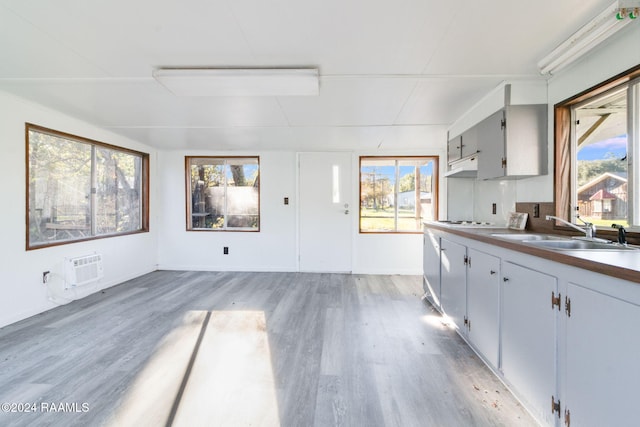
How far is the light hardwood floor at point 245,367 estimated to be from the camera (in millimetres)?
1513

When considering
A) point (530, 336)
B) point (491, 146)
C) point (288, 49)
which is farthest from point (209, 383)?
point (491, 146)

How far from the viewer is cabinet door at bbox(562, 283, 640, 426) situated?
0.95 m

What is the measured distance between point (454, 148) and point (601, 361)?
2.72 meters

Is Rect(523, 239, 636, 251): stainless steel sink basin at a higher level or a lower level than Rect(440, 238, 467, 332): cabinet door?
higher

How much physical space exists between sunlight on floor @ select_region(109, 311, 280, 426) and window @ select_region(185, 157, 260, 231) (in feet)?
8.49

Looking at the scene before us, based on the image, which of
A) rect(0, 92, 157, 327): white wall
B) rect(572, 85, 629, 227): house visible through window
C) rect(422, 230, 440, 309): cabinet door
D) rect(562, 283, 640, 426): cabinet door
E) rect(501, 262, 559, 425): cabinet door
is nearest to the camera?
rect(562, 283, 640, 426): cabinet door

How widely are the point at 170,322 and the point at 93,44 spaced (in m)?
2.45

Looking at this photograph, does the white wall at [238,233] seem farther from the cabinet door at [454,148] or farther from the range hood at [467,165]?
the range hood at [467,165]

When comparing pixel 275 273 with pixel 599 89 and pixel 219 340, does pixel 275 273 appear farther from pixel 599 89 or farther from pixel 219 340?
pixel 599 89

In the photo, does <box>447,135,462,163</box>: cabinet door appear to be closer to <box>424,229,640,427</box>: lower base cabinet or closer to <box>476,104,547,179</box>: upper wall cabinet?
<box>476,104,547,179</box>: upper wall cabinet

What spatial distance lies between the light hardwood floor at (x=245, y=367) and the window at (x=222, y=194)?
187 centimetres

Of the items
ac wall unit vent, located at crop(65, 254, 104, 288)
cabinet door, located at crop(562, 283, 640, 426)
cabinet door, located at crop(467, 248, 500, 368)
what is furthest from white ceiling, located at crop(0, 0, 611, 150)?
ac wall unit vent, located at crop(65, 254, 104, 288)

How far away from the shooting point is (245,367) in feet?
6.37

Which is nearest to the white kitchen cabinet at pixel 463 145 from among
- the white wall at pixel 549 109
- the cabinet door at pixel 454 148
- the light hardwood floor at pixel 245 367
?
the cabinet door at pixel 454 148
